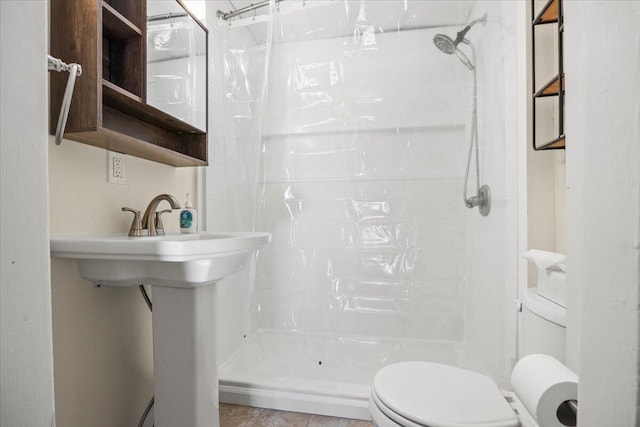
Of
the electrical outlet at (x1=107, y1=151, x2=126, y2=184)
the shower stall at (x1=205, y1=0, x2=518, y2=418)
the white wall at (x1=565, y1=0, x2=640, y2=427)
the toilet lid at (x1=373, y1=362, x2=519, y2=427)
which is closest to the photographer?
the white wall at (x1=565, y1=0, x2=640, y2=427)

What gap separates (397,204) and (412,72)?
26.9 inches

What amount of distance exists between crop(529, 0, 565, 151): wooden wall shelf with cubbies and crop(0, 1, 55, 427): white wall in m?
1.18

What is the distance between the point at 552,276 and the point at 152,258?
1.07m

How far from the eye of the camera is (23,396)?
0.29 metres

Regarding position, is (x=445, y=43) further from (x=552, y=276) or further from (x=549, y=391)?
(x=549, y=391)

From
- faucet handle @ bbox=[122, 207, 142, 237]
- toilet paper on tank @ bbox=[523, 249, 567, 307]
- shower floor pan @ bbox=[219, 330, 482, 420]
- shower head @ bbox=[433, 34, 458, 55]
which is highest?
shower head @ bbox=[433, 34, 458, 55]

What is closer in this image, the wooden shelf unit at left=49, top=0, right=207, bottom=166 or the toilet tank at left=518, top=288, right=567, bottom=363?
the toilet tank at left=518, top=288, right=567, bottom=363

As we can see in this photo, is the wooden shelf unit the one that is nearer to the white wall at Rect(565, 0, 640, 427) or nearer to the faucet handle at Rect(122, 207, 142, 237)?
the faucet handle at Rect(122, 207, 142, 237)

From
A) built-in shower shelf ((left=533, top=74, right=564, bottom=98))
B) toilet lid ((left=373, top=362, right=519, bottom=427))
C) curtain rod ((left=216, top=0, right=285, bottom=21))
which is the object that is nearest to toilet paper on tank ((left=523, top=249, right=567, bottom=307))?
toilet lid ((left=373, top=362, right=519, bottom=427))

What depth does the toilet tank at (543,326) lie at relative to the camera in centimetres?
81

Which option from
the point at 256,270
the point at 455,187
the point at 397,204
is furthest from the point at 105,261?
the point at 455,187

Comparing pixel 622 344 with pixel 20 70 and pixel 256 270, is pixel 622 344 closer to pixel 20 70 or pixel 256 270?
pixel 20 70

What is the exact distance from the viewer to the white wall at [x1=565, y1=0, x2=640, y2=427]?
28cm

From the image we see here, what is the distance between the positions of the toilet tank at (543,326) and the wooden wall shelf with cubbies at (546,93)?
0.49 metres
